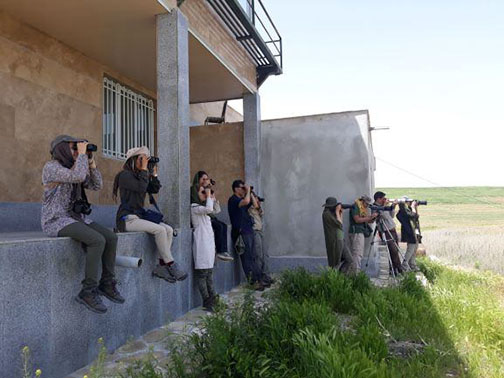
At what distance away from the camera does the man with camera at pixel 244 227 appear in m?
7.04

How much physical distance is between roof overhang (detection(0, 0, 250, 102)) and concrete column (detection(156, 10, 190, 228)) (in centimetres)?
30

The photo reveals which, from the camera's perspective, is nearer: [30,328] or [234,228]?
Result: [30,328]

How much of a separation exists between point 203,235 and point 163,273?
39.4 inches

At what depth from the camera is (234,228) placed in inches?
285

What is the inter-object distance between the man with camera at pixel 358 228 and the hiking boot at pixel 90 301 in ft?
16.9

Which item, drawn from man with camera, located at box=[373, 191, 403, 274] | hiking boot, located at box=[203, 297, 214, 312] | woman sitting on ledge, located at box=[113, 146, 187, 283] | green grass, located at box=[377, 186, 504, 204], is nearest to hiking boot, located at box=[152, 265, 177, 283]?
woman sitting on ledge, located at box=[113, 146, 187, 283]

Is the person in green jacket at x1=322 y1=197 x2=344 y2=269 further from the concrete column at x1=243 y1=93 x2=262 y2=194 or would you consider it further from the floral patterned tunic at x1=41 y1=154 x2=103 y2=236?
the floral patterned tunic at x1=41 y1=154 x2=103 y2=236

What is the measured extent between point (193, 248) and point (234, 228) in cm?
150

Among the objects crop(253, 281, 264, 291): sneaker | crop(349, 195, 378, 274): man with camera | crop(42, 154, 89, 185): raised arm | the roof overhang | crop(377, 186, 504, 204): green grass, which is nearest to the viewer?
crop(42, 154, 89, 185): raised arm

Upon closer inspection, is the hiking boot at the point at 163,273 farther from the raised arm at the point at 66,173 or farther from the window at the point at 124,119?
the window at the point at 124,119

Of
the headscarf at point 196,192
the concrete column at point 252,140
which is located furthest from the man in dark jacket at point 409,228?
the headscarf at point 196,192

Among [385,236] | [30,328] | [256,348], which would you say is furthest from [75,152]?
[385,236]

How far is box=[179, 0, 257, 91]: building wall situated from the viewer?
639cm

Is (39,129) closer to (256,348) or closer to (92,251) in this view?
(92,251)
